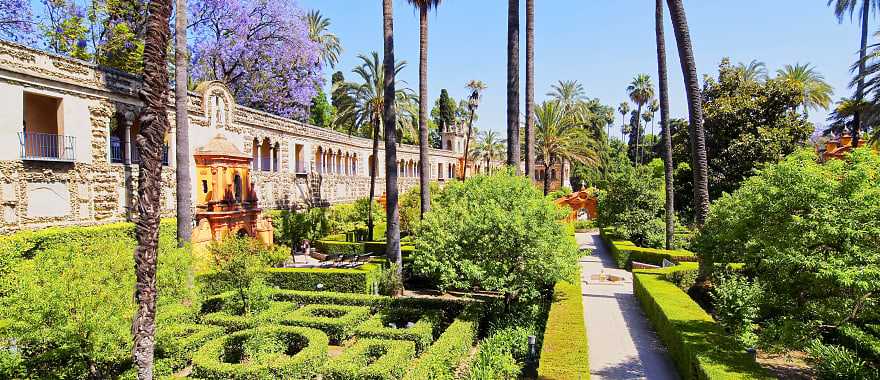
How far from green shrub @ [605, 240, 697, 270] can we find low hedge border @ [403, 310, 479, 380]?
1354 centimetres

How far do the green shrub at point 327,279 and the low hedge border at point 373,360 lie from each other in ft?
21.6

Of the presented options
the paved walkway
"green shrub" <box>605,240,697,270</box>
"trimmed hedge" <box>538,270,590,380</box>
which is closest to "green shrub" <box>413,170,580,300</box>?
"trimmed hedge" <box>538,270,590,380</box>

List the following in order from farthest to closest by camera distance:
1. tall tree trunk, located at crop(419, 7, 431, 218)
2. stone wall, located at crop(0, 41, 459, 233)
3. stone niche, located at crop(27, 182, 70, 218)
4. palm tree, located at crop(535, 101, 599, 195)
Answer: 1. palm tree, located at crop(535, 101, 599, 195)
2. tall tree trunk, located at crop(419, 7, 431, 218)
3. stone niche, located at crop(27, 182, 70, 218)
4. stone wall, located at crop(0, 41, 459, 233)

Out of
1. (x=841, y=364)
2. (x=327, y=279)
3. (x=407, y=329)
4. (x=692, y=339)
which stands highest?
(x=841, y=364)

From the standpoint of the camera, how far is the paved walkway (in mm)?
11859

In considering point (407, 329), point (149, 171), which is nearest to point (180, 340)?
point (407, 329)

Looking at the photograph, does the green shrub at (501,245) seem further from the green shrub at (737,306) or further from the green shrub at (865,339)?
the green shrub at (865,339)

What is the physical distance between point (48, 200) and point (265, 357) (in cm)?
1086

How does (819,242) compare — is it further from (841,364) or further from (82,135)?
(82,135)

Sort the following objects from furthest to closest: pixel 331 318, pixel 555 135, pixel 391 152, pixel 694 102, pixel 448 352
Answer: pixel 555 135
pixel 391 152
pixel 694 102
pixel 331 318
pixel 448 352

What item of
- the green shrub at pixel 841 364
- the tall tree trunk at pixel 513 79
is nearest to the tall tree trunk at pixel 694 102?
the tall tree trunk at pixel 513 79

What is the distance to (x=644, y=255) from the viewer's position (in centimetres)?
2527

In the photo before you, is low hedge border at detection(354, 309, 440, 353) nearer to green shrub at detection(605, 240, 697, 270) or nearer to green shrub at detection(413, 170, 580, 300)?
green shrub at detection(413, 170, 580, 300)

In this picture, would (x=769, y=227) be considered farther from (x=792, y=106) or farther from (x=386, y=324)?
(x=792, y=106)
